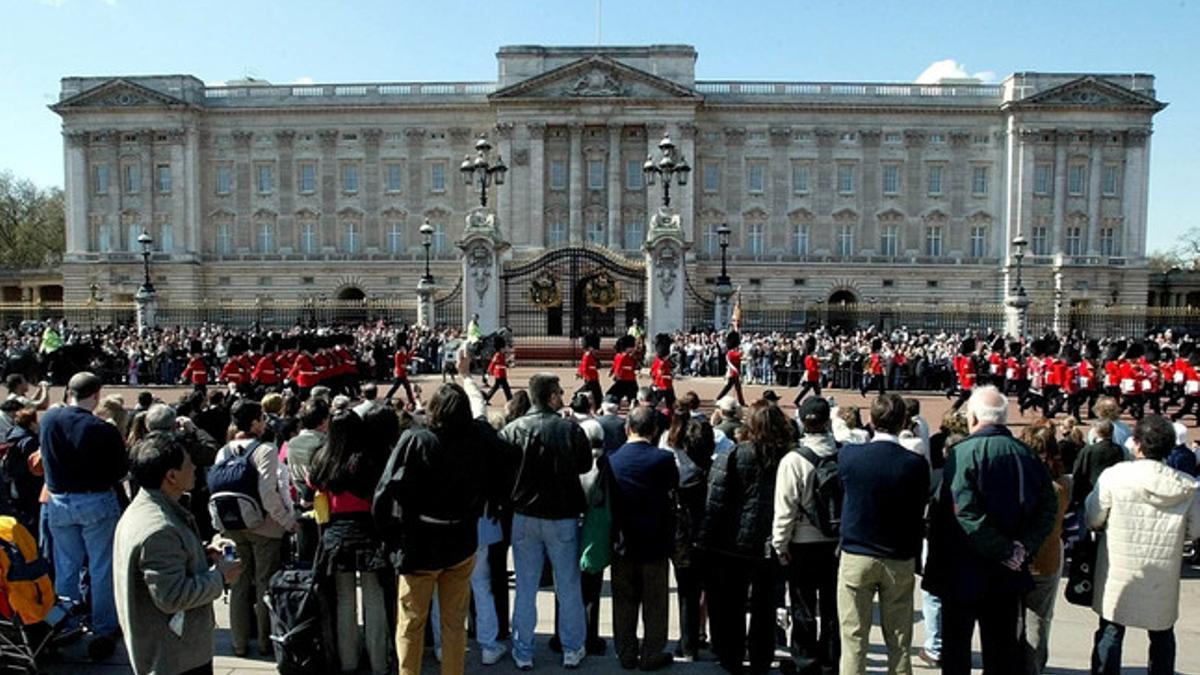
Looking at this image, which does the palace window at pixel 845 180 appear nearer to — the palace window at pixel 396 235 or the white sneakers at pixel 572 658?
the palace window at pixel 396 235

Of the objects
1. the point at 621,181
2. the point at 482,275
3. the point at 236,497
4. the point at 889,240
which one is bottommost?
the point at 236,497

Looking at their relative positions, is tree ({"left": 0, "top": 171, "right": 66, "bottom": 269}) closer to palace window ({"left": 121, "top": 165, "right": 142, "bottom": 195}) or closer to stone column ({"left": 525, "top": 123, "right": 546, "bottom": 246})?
palace window ({"left": 121, "top": 165, "right": 142, "bottom": 195})

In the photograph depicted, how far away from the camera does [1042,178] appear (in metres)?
56.4

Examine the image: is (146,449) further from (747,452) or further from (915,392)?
(915,392)

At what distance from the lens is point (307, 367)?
1641 centimetres

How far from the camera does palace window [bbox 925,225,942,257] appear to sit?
189ft

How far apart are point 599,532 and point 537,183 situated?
51164mm

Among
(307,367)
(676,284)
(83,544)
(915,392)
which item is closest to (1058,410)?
(915,392)

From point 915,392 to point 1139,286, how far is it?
4286 centimetres

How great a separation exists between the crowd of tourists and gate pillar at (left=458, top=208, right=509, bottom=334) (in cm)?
2250

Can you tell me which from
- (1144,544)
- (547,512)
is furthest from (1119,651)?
(547,512)

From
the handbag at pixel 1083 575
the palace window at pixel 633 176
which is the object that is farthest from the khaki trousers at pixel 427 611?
the palace window at pixel 633 176

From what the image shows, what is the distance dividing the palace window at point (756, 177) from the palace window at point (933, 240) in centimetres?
1163

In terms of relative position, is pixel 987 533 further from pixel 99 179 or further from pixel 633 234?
pixel 99 179
